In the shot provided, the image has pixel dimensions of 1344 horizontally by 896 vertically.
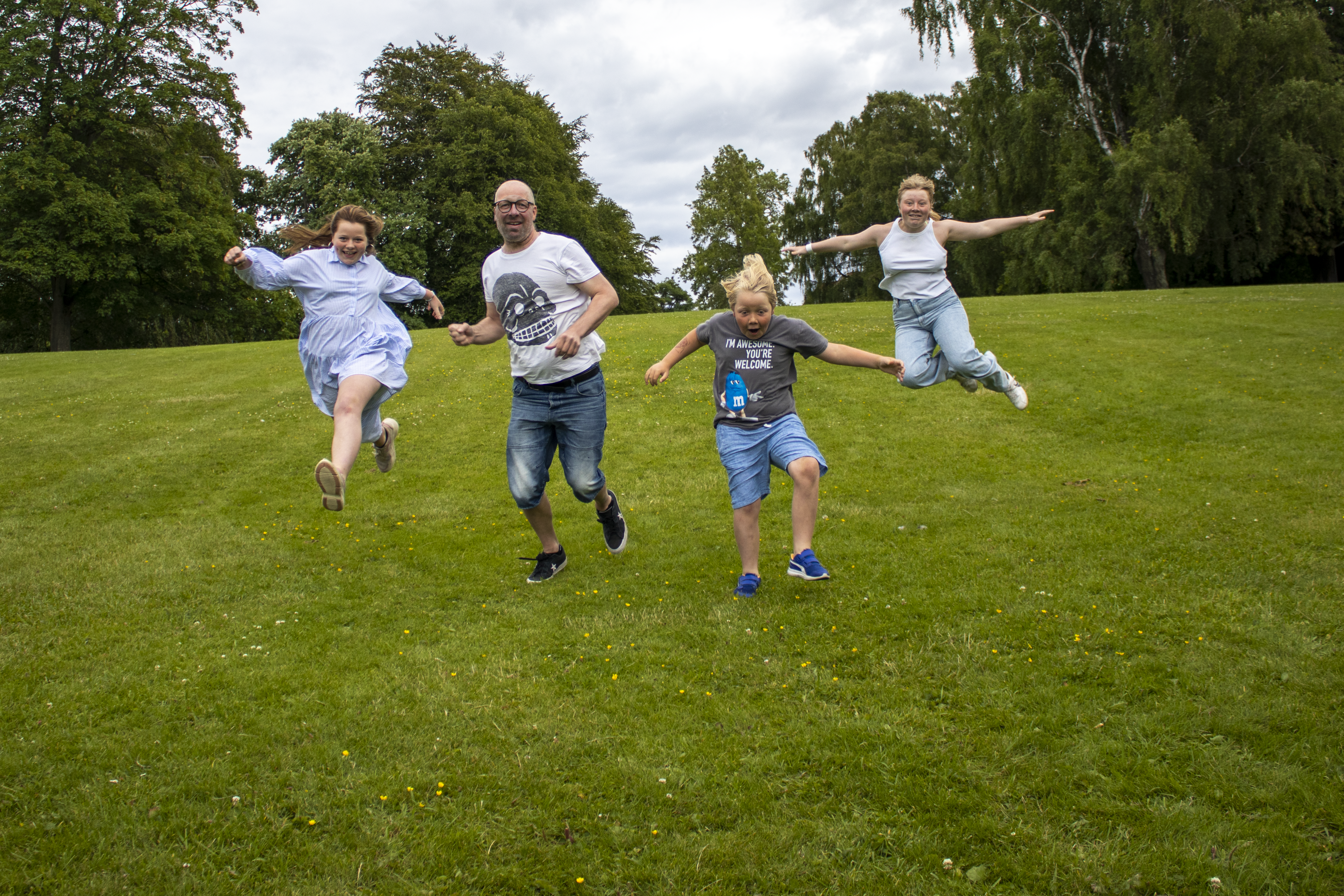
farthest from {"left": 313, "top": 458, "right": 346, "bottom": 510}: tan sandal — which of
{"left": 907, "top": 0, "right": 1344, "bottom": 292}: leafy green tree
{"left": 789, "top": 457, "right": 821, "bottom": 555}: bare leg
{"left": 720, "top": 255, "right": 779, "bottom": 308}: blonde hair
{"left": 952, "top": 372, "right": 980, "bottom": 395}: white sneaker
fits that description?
{"left": 907, "top": 0, "right": 1344, "bottom": 292}: leafy green tree

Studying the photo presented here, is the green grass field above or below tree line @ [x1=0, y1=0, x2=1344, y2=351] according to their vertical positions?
below

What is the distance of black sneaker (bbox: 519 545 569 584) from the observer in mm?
6973

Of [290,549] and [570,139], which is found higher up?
[570,139]

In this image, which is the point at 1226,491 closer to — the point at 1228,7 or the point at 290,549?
the point at 290,549

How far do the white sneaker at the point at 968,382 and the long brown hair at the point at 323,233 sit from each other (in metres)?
4.82

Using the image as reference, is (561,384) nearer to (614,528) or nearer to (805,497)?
(614,528)

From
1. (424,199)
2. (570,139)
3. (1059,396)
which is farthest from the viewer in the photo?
(570,139)

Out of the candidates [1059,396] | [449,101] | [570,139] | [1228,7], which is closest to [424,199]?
[449,101]

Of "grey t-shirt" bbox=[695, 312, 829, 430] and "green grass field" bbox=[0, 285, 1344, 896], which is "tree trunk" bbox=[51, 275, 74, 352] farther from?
"grey t-shirt" bbox=[695, 312, 829, 430]

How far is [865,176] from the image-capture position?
5481 centimetres

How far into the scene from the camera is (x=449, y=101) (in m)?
46.0

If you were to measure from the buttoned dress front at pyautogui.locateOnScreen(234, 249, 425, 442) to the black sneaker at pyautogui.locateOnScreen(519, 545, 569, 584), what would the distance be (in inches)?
65.3

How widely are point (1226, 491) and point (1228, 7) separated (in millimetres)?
28205

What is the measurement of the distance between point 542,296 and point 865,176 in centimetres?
5271
